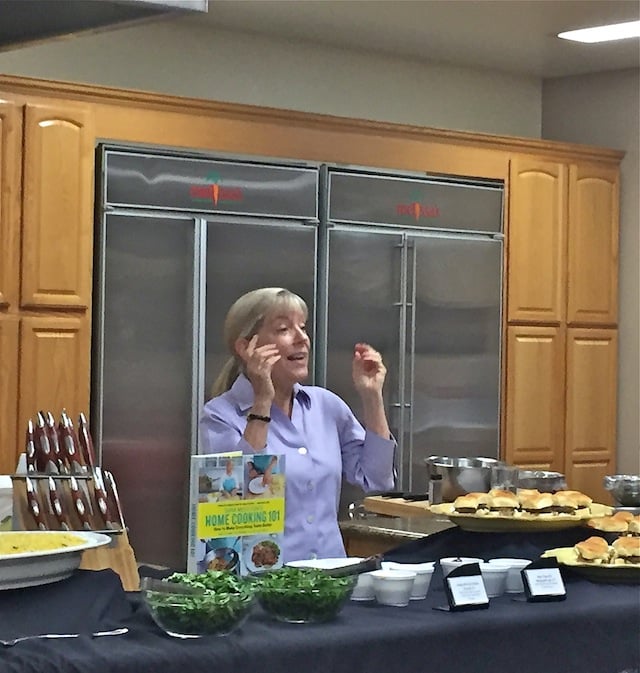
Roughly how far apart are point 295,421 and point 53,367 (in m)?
1.58

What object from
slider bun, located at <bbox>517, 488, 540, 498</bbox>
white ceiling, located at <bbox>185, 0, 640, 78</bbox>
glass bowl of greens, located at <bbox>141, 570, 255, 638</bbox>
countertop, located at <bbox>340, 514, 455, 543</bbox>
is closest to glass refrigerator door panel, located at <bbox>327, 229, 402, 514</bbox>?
white ceiling, located at <bbox>185, 0, 640, 78</bbox>

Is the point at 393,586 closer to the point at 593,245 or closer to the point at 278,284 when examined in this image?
the point at 278,284

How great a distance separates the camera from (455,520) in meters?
2.92

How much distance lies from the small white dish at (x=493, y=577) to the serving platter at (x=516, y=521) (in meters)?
0.41

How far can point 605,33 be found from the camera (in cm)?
554

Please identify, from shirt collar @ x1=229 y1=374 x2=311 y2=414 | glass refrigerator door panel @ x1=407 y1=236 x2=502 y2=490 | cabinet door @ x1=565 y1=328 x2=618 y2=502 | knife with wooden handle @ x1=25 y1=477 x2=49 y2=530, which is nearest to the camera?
knife with wooden handle @ x1=25 y1=477 x2=49 y2=530

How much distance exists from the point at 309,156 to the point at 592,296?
1.66m

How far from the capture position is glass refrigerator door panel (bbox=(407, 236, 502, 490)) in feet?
18.2

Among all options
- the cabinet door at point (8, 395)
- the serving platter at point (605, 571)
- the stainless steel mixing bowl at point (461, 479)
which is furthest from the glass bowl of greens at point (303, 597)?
the cabinet door at point (8, 395)

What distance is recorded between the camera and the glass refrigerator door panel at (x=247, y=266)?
4965mm

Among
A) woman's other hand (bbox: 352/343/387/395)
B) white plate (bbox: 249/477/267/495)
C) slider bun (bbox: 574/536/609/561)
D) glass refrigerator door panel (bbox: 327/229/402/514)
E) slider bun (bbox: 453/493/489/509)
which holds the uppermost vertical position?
glass refrigerator door panel (bbox: 327/229/402/514)

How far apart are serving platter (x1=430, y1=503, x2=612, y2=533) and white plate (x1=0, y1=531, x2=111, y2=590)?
92 centimetres

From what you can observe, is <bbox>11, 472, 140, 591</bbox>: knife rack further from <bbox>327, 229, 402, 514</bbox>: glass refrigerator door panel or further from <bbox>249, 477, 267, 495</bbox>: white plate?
<bbox>327, 229, 402, 514</bbox>: glass refrigerator door panel

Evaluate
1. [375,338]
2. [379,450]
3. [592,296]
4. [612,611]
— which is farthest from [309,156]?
[612,611]
